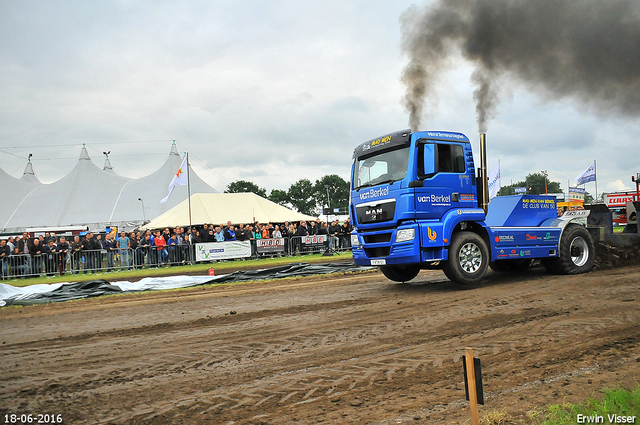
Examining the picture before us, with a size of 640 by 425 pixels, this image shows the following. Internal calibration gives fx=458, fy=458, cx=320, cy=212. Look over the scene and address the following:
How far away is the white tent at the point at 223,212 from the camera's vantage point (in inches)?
1174

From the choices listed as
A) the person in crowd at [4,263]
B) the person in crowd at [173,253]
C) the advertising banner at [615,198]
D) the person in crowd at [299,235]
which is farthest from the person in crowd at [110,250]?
the advertising banner at [615,198]

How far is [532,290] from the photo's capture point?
8.73 meters

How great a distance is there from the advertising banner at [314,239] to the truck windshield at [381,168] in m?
13.2

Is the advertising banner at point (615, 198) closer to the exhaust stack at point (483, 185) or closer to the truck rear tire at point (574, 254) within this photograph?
the truck rear tire at point (574, 254)

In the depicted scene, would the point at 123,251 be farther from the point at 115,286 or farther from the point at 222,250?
the point at 115,286

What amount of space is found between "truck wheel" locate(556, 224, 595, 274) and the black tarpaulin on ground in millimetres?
6029

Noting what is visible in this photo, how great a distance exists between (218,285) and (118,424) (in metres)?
Result: 9.34

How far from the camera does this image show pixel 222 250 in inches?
825

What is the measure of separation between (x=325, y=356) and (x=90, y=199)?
44.0 metres

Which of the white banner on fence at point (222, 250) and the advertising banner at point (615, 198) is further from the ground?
the advertising banner at point (615, 198)

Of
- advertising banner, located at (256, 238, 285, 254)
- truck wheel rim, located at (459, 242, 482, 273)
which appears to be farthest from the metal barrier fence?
truck wheel rim, located at (459, 242, 482, 273)

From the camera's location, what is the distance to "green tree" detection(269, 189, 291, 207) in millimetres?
116444

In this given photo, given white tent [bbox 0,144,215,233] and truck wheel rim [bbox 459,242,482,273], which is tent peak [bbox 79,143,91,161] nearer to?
white tent [bbox 0,144,215,233]

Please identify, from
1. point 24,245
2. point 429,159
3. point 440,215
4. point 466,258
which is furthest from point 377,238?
point 24,245
